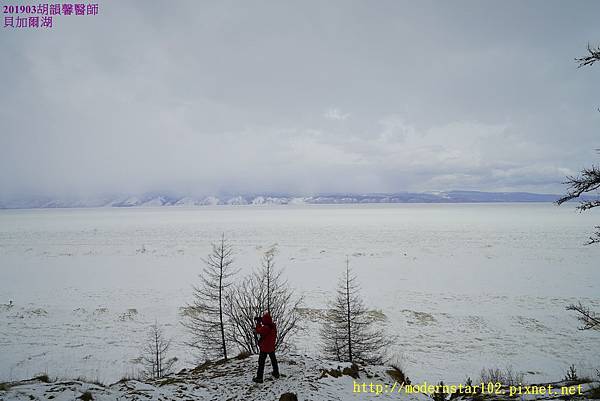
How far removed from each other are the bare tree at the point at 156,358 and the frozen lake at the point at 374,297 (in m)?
0.70

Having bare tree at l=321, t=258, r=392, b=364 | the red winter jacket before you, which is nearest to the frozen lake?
bare tree at l=321, t=258, r=392, b=364

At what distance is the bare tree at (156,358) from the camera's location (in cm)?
1753

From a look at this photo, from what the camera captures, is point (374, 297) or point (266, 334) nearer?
point (266, 334)

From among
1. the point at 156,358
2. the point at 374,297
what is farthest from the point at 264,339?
the point at 374,297

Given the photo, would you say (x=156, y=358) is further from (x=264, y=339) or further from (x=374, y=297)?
(x=374, y=297)

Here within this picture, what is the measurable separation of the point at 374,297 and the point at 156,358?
1843cm

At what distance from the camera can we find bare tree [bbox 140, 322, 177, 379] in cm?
1753

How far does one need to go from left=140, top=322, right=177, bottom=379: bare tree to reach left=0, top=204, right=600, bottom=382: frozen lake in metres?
0.70

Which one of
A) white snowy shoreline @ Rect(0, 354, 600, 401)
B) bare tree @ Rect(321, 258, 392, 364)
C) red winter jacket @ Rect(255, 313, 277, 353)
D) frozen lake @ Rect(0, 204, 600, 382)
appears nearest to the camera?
white snowy shoreline @ Rect(0, 354, 600, 401)

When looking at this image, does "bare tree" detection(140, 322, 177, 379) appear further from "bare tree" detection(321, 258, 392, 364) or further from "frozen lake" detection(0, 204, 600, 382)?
"bare tree" detection(321, 258, 392, 364)

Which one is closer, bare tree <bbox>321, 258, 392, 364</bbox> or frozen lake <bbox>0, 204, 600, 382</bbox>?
bare tree <bbox>321, 258, 392, 364</bbox>

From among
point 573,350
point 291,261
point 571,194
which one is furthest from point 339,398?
point 291,261

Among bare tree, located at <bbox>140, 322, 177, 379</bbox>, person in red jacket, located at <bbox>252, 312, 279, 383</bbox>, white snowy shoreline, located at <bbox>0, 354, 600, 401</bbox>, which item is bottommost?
bare tree, located at <bbox>140, 322, 177, 379</bbox>

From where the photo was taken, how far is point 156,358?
1800cm
